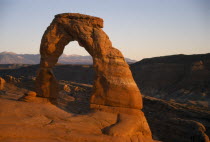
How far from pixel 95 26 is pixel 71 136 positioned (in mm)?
5553

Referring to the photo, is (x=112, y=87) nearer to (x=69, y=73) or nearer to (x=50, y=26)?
(x=50, y=26)

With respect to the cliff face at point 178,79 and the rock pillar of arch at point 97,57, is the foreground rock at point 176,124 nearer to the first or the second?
the rock pillar of arch at point 97,57

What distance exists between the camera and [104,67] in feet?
33.3

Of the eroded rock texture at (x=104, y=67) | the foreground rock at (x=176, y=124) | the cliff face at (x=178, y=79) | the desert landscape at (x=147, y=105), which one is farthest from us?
the cliff face at (x=178, y=79)

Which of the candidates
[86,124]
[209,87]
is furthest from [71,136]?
[209,87]

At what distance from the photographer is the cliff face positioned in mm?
32062

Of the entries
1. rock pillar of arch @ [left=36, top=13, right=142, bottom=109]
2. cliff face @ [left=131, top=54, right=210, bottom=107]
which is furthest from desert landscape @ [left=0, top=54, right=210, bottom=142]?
rock pillar of arch @ [left=36, top=13, right=142, bottom=109]

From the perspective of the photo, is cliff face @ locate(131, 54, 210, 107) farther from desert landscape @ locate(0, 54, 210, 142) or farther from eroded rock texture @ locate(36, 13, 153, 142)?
eroded rock texture @ locate(36, 13, 153, 142)

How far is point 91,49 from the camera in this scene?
10.4 metres

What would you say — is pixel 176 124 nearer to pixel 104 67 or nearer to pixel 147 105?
pixel 147 105

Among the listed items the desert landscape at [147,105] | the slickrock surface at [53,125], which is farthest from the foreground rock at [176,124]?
the slickrock surface at [53,125]

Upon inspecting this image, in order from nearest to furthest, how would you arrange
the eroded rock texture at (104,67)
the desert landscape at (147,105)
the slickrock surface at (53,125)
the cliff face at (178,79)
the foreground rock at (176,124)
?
the slickrock surface at (53,125)
the desert landscape at (147,105)
the eroded rock texture at (104,67)
the foreground rock at (176,124)
the cliff face at (178,79)

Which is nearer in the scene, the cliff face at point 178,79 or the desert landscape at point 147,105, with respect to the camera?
the desert landscape at point 147,105

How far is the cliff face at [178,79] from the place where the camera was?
32.1m
